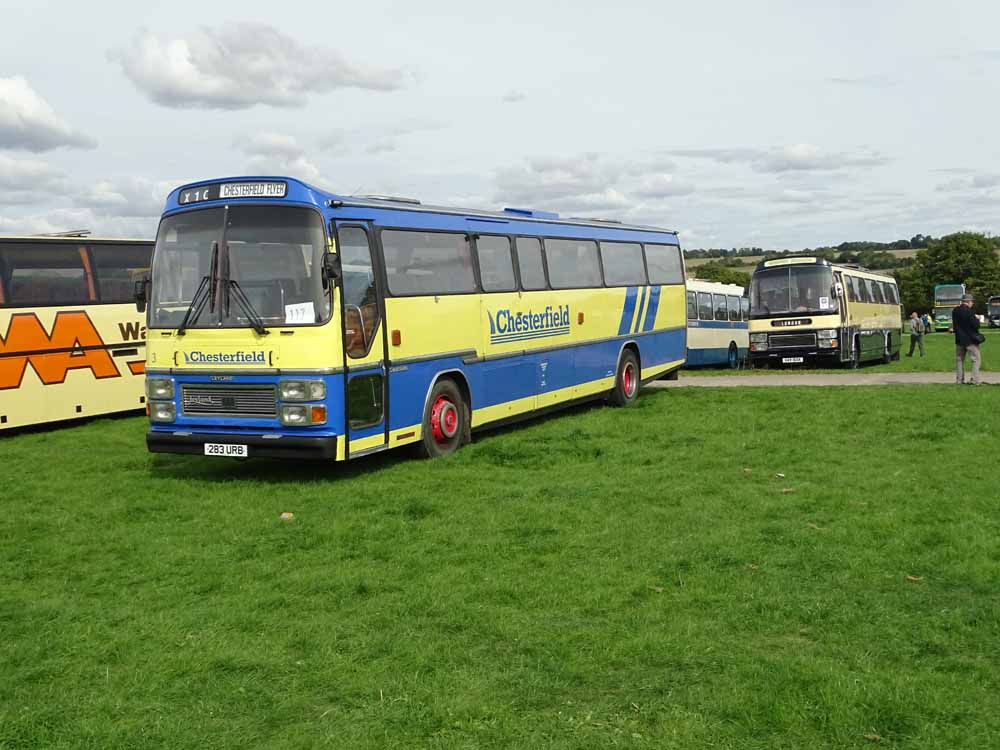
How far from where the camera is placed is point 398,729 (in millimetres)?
4859

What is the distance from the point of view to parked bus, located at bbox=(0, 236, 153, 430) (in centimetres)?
1684

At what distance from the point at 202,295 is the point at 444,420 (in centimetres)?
336

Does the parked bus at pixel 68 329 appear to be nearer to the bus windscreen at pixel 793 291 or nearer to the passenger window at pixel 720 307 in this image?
the bus windscreen at pixel 793 291

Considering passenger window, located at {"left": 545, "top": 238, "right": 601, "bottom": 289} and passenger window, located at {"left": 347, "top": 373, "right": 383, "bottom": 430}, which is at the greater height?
passenger window, located at {"left": 545, "top": 238, "right": 601, "bottom": 289}

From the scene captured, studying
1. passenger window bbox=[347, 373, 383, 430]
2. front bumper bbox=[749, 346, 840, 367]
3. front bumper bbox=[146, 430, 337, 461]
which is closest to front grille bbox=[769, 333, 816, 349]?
front bumper bbox=[749, 346, 840, 367]

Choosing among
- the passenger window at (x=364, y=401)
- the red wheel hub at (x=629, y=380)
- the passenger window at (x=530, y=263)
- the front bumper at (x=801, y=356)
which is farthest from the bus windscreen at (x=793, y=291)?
the passenger window at (x=364, y=401)

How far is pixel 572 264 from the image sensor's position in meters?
17.7

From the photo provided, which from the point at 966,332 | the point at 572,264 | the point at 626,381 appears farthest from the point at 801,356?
the point at 572,264

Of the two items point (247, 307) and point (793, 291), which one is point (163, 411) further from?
point (793, 291)

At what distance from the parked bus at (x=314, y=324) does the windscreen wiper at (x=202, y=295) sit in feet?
0.05

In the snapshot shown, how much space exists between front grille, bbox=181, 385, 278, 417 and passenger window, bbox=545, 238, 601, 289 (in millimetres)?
6401

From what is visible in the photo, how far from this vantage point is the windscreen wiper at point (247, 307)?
37.4 ft

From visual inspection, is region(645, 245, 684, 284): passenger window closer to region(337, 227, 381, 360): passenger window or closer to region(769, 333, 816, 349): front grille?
region(769, 333, 816, 349): front grille

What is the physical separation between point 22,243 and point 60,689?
519 inches
